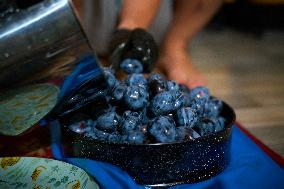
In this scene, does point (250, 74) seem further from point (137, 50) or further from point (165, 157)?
point (165, 157)

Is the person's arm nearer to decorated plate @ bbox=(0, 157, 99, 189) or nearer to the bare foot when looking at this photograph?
the bare foot

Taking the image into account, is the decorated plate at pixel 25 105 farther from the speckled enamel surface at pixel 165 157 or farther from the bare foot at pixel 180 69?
the bare foot at pixel 180 69

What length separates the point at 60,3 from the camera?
0.58 meters

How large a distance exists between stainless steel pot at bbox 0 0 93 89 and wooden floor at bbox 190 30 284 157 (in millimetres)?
651

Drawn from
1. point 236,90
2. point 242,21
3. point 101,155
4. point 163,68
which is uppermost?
point 101,155

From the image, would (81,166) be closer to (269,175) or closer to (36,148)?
(36,148)

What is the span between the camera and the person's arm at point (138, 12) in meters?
1.32

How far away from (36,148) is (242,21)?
8.94ft

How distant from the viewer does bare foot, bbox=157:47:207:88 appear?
122 cm

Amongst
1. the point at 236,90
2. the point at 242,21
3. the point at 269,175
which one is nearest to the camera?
the point at 269,175

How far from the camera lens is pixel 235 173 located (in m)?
0.69

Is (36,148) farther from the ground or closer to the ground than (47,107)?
closer to the ground

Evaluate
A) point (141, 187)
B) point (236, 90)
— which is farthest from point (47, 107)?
point (236, 90)

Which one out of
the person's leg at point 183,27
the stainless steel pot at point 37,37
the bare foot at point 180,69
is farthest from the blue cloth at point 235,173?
the person's leg at point 183,27
